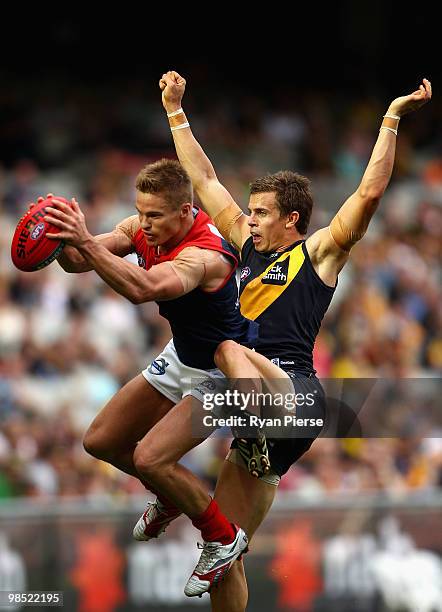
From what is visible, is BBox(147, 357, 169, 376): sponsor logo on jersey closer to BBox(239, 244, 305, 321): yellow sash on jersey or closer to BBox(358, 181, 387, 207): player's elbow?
BBox(239, 244, 305, 321): yellow sash on jersey

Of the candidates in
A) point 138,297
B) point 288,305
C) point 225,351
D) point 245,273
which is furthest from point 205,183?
point 138,297

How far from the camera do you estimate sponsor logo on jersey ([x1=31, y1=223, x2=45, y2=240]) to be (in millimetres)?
7113

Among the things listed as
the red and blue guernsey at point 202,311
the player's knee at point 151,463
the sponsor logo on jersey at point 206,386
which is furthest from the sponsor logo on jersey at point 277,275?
the player's knee at point 151,463

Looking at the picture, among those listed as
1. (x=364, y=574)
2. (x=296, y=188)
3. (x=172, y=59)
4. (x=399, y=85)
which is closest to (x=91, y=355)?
(x=364, y=574)

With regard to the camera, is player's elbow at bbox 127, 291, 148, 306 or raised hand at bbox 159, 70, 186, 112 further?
raised hand at bbox 159, 70, 186, 112

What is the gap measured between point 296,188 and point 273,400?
1.33 m

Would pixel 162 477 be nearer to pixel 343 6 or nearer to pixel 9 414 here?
pixel 9 414

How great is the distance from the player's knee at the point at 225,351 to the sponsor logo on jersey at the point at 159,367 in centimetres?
46

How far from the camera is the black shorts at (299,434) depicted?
7941 millimetres

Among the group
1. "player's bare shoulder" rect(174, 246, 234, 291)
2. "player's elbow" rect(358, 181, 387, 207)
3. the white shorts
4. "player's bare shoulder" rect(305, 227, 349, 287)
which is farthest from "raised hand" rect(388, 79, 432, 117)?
the white shorts

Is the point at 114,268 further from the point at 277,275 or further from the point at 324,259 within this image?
the point at 324,259

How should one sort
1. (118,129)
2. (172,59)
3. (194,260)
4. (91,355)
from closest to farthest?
(194,260) → (91,355) → (118,129) → (172,59)

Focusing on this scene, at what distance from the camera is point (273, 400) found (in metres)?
7.76

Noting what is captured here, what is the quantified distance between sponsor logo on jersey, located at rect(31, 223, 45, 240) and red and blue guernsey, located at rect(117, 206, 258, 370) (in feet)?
2.86
